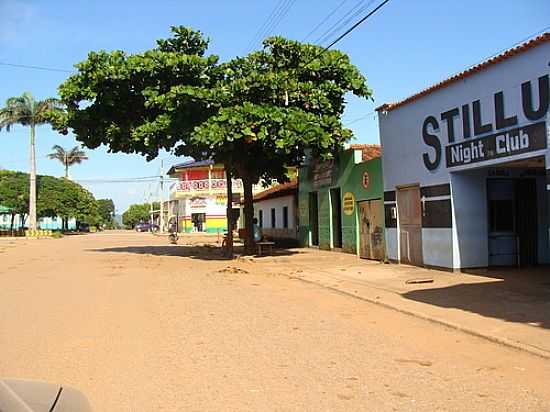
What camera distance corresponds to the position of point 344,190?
25.1 meters

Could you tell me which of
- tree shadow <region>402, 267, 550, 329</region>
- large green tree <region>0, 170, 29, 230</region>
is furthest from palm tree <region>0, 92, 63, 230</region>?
tree shadow <region>402, 267, 550, 329</region>

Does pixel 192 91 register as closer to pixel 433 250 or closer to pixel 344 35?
pixel 344 35

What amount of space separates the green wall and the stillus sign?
4057 mm

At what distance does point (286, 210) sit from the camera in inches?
1421

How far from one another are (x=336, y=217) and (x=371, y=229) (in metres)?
5.17

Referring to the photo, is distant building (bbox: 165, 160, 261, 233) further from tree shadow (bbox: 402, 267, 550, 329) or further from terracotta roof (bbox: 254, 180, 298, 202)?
tree shadow (bbox: 402, 267, 550, 329)

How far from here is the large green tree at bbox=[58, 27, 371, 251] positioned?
21.4 m

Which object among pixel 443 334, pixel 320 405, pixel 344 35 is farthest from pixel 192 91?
pixel 320 405

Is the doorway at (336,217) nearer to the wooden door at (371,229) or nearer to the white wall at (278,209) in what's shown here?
the wooden door at (371,229)

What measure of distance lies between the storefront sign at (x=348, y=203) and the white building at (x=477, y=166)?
170 inches

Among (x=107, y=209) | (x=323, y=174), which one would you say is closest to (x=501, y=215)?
(x=323, y=174)

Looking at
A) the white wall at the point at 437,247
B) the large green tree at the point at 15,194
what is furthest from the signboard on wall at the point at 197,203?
the white wall at the point at 437,247

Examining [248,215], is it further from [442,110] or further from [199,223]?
[199,223]

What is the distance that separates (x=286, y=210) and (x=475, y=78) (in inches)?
856
